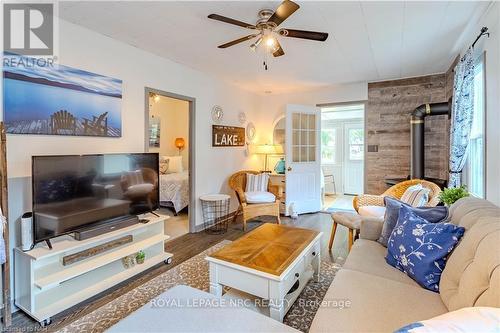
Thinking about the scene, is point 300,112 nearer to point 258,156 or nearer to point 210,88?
point 258,156

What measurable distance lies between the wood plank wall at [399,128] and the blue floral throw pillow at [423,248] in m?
3.22

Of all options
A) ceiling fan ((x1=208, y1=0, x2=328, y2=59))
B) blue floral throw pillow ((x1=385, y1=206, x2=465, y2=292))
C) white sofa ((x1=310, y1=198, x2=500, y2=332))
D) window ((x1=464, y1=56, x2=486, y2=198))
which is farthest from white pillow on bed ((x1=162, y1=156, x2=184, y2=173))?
window ((x1=464, y1=56, x2=486, y2=198))

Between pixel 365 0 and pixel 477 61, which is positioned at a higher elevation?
pixel 365 0

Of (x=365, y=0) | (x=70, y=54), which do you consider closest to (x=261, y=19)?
(x=365, y=0)

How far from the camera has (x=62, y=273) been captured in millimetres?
2102

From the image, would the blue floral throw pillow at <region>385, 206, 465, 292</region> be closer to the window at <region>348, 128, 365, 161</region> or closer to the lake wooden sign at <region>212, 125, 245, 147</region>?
the lake wooden sign at <region>212, 125, 245, 147</region>

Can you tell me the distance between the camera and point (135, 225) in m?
2.69

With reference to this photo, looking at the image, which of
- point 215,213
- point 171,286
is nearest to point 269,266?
point 171,286

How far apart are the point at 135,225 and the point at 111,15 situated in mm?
2010

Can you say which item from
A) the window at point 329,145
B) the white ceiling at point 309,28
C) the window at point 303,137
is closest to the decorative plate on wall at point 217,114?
the white ceiling at point 309,28

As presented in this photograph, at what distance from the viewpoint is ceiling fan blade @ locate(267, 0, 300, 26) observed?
1819 mm

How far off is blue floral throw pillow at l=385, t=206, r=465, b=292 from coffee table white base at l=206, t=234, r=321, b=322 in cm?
68

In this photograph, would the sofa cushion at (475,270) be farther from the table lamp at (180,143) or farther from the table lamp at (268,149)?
the table lamp at (180,143)

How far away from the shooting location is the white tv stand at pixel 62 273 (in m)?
1.97
